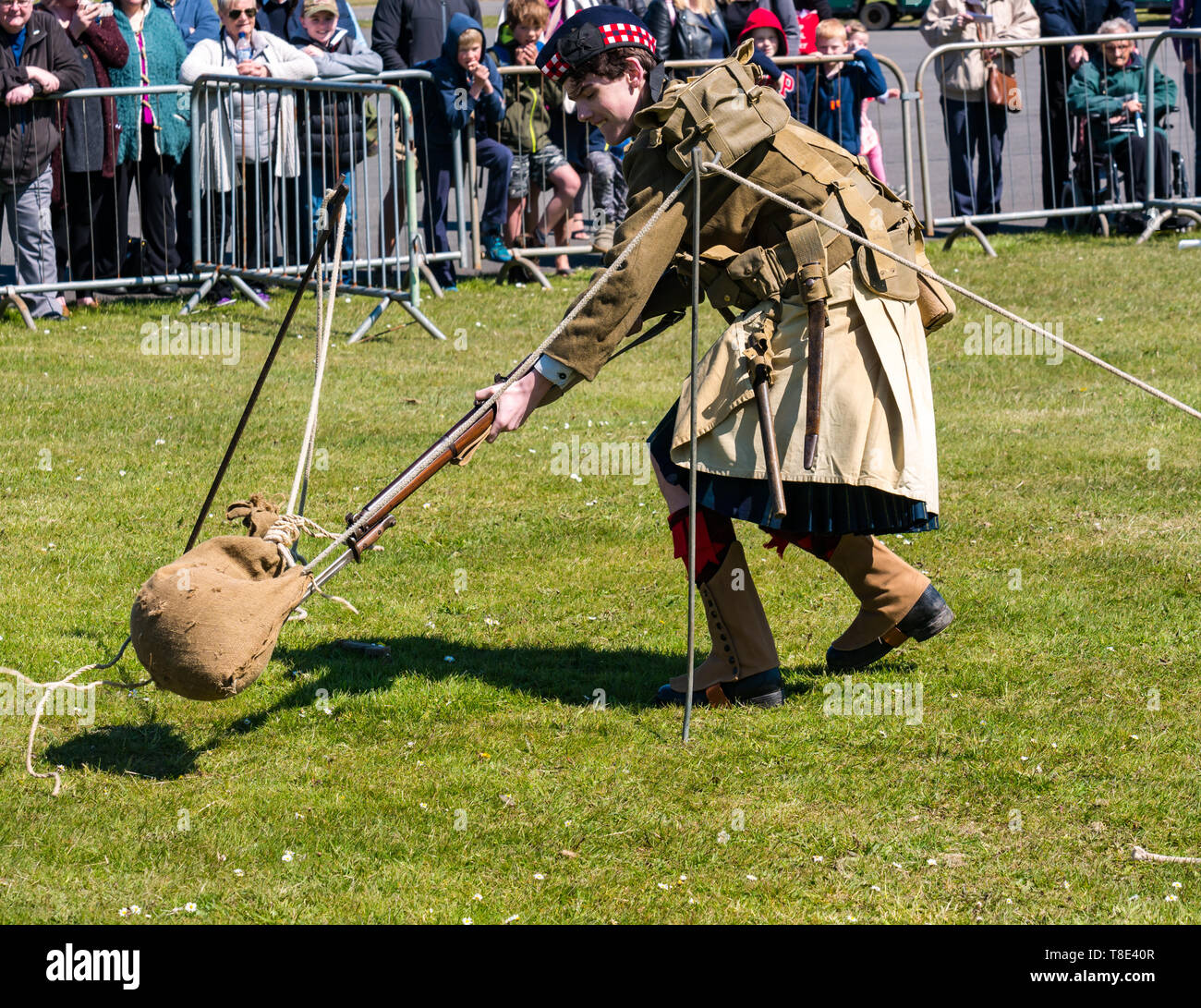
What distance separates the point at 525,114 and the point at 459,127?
1.91 ft

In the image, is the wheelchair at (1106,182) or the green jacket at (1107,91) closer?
the green jacket at (1107,91)

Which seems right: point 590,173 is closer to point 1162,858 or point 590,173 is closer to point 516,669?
point 516,669

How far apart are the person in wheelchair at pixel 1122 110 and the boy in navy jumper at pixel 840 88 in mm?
1851

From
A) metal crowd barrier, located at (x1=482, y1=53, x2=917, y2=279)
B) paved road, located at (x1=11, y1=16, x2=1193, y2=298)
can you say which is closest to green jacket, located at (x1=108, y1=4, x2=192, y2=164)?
paved road, located at (x1=11, y1=16, x2=1193, y2=298)

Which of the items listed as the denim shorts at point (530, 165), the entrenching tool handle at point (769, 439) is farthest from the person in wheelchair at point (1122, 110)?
the entrenching tool handle at point (769, 439)

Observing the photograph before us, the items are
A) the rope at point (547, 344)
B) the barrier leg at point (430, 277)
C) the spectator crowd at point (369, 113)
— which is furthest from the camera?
the barrier leg at point (430, 277)

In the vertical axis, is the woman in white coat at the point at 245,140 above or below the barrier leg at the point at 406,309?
above

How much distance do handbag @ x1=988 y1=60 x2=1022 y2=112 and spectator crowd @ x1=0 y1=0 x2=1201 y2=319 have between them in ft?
0.06

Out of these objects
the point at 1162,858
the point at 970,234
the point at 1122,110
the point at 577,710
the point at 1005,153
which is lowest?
the point at 1162,858

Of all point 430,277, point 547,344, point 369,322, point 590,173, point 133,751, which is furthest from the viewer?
point 590,173

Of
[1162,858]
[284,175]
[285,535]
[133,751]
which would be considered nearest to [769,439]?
[285,535]

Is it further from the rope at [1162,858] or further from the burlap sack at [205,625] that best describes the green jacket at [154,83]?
the rope at [1162,858]

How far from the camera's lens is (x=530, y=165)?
1291 centimetres

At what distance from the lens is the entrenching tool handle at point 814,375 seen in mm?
4867
